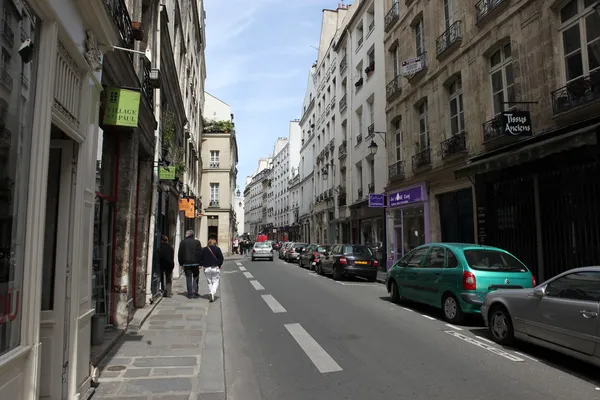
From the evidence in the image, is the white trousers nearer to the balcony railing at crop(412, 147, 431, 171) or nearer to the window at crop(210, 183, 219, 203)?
the balcony railing at crop(412, 147, 431, 171)

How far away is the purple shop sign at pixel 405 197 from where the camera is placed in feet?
58.1

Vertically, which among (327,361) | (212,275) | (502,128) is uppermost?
(502,128)

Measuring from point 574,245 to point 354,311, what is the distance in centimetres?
552

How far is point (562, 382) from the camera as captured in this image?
481cm

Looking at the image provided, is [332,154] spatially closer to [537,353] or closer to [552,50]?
[552,50]

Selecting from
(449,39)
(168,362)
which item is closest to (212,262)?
(168,362)

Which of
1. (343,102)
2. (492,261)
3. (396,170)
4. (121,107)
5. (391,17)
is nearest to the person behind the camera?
(121,107)

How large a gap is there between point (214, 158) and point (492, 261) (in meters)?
33.6

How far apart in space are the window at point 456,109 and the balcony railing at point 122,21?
11.5m

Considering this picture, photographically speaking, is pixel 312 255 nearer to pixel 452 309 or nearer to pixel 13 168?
pixel 452 309

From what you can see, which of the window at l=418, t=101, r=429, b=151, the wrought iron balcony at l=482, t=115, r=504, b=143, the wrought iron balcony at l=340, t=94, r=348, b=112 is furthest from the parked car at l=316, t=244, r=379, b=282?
the wrought iron balcony at l=340, t=94, r=348, b=112

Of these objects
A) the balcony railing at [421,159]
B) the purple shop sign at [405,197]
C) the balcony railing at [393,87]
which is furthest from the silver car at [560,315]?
the balcony railing at [393,87]

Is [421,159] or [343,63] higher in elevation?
[343,63]

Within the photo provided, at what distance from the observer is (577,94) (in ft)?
32.7
